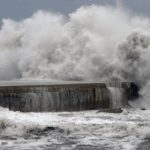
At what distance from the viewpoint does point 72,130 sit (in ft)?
46.8

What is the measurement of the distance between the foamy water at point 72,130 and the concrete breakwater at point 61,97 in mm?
856

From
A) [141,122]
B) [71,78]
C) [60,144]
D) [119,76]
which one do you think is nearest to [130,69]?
[119,76]

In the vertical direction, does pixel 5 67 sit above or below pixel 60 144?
above

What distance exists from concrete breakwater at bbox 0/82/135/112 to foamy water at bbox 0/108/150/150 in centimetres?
86

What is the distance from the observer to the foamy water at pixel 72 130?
12164 mm

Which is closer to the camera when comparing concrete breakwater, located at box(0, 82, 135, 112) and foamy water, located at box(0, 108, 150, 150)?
foamy water, located at box(0, 108, 150, 150)

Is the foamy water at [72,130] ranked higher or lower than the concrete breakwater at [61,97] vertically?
lower

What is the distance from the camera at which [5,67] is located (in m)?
35.7

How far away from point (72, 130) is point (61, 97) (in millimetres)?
5245

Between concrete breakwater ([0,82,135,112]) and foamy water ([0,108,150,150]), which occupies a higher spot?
concrete breakwater ([0,82,135,112])

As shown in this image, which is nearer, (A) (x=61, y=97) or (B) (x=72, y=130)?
(B) (x=72, y=130)

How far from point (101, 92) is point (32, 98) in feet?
11.5

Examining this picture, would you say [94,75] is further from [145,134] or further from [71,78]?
[145,134]

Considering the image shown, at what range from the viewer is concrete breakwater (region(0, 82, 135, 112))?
722 inches
